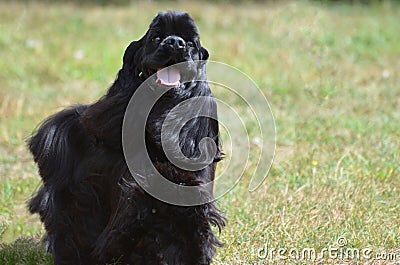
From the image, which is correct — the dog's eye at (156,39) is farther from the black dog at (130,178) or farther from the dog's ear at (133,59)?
the dog's ear at (133,59)

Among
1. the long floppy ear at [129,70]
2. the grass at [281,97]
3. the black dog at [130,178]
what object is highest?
the long floppy ear at [129,70]

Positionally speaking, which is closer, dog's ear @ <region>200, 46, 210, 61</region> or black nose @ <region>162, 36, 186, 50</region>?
black nose @ <region>162, 36, 186, 50</region>

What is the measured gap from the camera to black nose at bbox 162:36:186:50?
4391 millimetres

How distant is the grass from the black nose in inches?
61.1

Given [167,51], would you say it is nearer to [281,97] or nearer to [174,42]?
[174,42]

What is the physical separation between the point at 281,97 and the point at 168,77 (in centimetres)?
586

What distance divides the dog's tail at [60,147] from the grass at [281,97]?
0.80 meters

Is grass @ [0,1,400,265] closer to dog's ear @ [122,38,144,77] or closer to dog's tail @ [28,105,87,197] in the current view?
dog's tail @ [28,105,87,197]

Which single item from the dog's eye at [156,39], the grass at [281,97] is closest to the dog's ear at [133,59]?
the dog's eye at [156,39]

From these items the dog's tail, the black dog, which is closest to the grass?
the black dog

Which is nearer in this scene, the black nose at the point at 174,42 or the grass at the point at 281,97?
the black nose at the point at 174,42

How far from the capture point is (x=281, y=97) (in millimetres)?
10148

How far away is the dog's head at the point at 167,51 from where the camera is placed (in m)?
4.39

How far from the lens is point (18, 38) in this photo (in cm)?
1279
